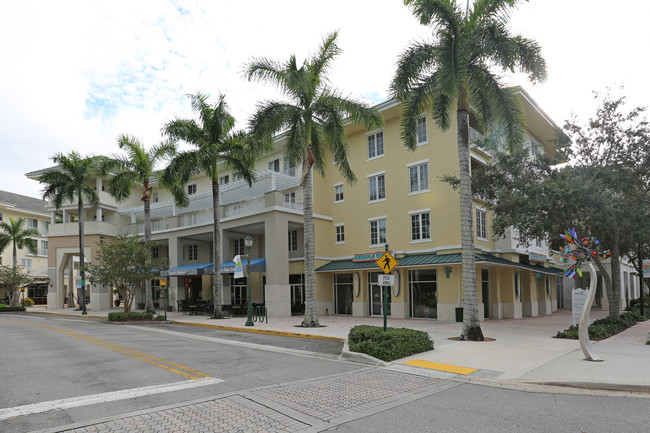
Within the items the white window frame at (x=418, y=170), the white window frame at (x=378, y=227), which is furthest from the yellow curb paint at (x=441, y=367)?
the white window frame at (x=378, y=227)

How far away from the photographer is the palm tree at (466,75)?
15.0m

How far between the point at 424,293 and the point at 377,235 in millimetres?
4829

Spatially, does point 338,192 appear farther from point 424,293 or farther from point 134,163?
point 134,163

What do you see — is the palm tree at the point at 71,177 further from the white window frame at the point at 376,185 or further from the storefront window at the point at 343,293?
the white window frame at the point at 376,185

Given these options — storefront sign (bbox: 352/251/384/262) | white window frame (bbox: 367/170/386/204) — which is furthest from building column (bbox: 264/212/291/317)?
white window frame (bbox: 367/170/386/204)

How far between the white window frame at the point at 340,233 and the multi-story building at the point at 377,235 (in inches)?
2.8

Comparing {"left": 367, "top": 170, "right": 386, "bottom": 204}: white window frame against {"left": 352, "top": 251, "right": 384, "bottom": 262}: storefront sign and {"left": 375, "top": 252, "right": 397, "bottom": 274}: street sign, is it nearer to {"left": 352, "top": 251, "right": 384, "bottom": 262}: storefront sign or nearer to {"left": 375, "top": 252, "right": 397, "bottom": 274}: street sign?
{"left": 352, "top": 251, "right": 384, "bottom": 262}: storefront sign

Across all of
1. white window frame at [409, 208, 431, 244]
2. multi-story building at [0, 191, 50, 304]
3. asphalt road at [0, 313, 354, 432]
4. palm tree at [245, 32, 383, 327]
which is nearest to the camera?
asphalt road at [0, 313, 354, 432]

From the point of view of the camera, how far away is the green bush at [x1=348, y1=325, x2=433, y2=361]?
11.7 metres

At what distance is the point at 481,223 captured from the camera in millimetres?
26047

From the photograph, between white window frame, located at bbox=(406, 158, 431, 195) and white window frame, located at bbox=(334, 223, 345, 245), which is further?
white window frame, located at bbox=(334, 223, 345, 245)

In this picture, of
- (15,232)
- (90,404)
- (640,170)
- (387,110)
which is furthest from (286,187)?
(15,232)

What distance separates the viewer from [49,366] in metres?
10.7

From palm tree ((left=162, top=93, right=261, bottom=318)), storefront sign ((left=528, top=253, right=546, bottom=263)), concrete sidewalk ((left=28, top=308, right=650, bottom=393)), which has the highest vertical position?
palm tree ((left=162, top=93, right=261, bottom=318))
